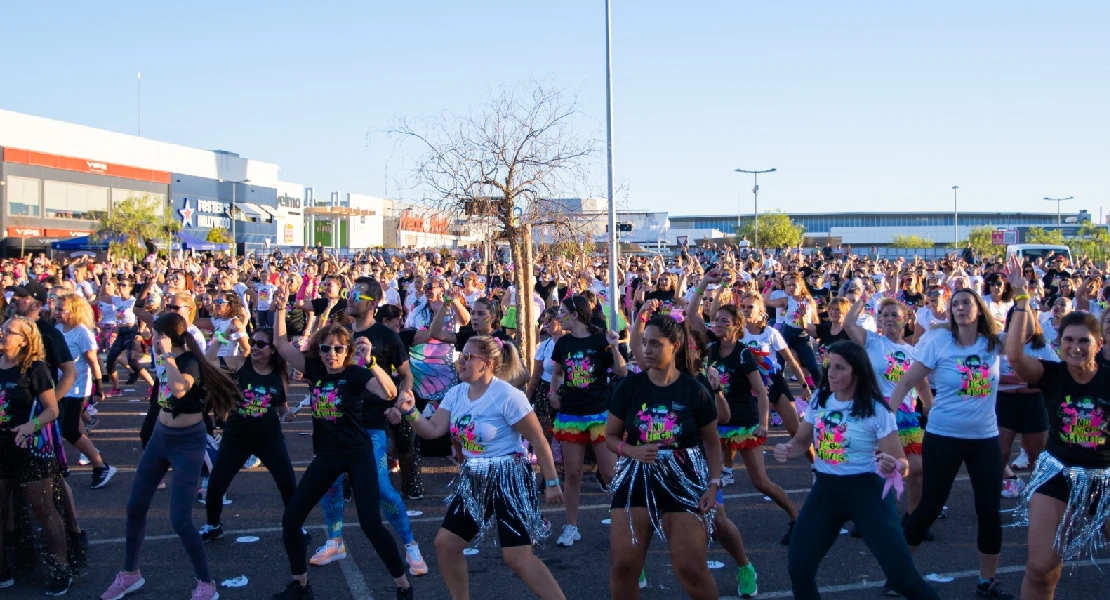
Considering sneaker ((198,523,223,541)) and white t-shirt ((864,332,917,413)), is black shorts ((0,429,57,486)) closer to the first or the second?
sneaker ((198,523,223,541))

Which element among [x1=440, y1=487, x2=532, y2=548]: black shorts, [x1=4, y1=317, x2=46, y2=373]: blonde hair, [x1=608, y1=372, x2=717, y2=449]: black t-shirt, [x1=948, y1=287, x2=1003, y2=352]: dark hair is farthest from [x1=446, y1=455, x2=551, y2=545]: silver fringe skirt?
[x1=4, y1=317, x2=46, y2=373]: blonde hair

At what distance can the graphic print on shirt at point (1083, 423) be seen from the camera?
4.75 m

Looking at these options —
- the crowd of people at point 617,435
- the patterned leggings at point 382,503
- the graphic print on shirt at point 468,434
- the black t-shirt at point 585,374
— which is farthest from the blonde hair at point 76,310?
the graphic print on shirt at point 468,434

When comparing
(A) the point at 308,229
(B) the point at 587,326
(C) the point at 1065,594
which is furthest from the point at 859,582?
(A) the point at 308,229

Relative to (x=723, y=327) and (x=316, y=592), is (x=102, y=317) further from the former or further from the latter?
(x=723, y=327)

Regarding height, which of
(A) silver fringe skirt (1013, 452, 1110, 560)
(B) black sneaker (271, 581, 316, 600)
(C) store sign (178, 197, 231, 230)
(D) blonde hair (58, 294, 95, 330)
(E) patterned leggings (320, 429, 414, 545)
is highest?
(C) store sign (178, 197, 231, 230)

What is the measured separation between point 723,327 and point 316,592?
3236 millimetres

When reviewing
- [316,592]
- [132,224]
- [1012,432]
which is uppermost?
[132,224]

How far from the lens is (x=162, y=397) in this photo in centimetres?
607

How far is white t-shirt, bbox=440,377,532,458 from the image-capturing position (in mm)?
5055

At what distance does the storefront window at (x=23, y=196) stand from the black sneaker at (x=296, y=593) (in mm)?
51594

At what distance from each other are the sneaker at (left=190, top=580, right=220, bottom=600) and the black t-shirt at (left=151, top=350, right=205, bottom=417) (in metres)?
1.03

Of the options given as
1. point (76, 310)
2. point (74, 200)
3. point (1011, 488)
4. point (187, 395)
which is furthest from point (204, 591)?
point (74, 200)

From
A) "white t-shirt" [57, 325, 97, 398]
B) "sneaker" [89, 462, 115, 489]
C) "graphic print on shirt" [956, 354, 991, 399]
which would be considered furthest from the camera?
"white t-shirt" [57, 325, 97, 398]
